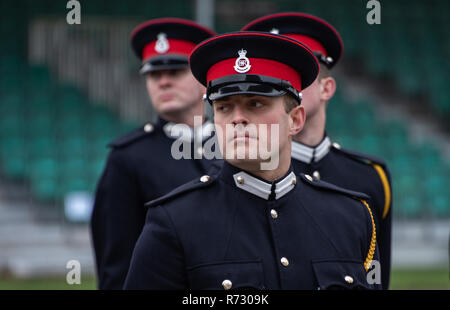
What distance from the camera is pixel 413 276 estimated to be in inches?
298

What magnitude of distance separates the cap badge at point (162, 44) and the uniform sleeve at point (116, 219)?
0.55 m

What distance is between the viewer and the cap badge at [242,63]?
6.66 ft

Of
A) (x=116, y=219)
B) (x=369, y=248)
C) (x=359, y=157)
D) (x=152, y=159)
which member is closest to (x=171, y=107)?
(x=152, y=159)

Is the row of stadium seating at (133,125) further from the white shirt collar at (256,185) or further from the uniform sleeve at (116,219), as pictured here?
the white shirt collar at (256,185)

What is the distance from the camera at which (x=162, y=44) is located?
129 inches

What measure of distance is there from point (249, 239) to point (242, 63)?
0.53m

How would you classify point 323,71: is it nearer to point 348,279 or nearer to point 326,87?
point 326,87

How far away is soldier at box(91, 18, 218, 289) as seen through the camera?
9.67 feet

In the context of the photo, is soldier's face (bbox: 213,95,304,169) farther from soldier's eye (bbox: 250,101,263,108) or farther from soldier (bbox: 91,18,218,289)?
soldier (bbox: 91,18,218,289)

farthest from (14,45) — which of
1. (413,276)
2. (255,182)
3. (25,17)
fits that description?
(255,182)
